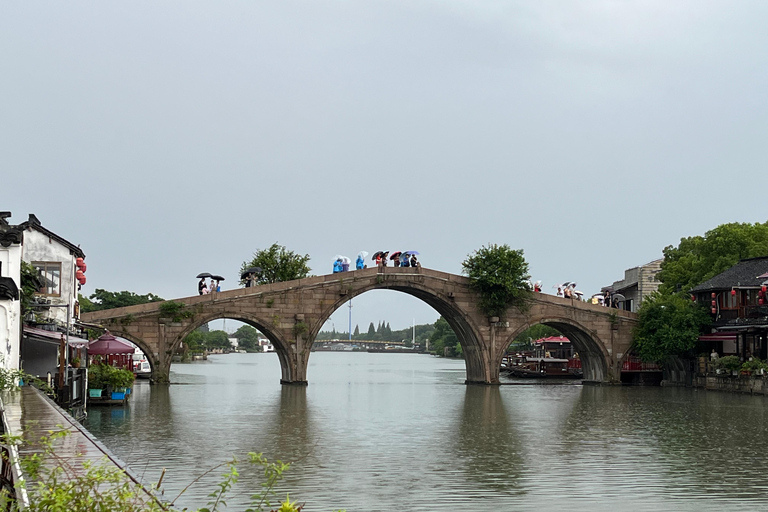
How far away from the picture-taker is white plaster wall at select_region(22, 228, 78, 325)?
2839 cm

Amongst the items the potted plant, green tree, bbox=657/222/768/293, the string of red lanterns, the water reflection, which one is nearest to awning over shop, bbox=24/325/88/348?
the potted plant

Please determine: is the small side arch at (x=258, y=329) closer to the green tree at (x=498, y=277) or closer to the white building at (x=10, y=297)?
the green tree at (x=498, y=277)

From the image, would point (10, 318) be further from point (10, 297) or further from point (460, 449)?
point (460, 449)

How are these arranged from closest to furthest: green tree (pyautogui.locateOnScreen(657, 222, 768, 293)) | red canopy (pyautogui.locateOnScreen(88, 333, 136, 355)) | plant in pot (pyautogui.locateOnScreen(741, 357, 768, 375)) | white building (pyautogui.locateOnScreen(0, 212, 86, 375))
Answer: white building (pyautogui.locateOnScreen(0, 212, 86, 375))
red canopy (pyautogui.locateOnScreen(88, 333, 136, 355))
plant in pot (pyautogui.locateOnScreen(741, 357, 768, 375))
green tree (pyautogui.locateOnScreen(657, 222, 768, 293))

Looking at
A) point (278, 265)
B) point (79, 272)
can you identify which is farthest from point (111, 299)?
point (79, 272)

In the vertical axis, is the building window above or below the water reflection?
above

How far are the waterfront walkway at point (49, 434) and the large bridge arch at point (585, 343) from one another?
32938mm

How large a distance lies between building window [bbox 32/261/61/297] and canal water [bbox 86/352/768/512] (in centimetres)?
445

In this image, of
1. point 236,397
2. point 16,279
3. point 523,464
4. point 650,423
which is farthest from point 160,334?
point 523,464

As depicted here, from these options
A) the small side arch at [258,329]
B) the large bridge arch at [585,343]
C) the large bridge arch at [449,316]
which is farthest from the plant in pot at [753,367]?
the small side arch at [258,329]

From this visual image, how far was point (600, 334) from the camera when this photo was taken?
47406 millimetres

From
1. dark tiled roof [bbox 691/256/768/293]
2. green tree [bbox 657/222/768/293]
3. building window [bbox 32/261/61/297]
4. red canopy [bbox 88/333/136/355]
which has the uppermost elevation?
green tree [bbox 657/222/768/293]

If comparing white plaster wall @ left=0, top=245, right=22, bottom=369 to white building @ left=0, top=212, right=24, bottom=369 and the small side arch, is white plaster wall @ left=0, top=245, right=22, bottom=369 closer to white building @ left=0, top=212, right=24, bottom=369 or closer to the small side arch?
white building @ left=0, top=212, right=24, bottom=369

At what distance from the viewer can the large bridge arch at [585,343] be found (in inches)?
1831
